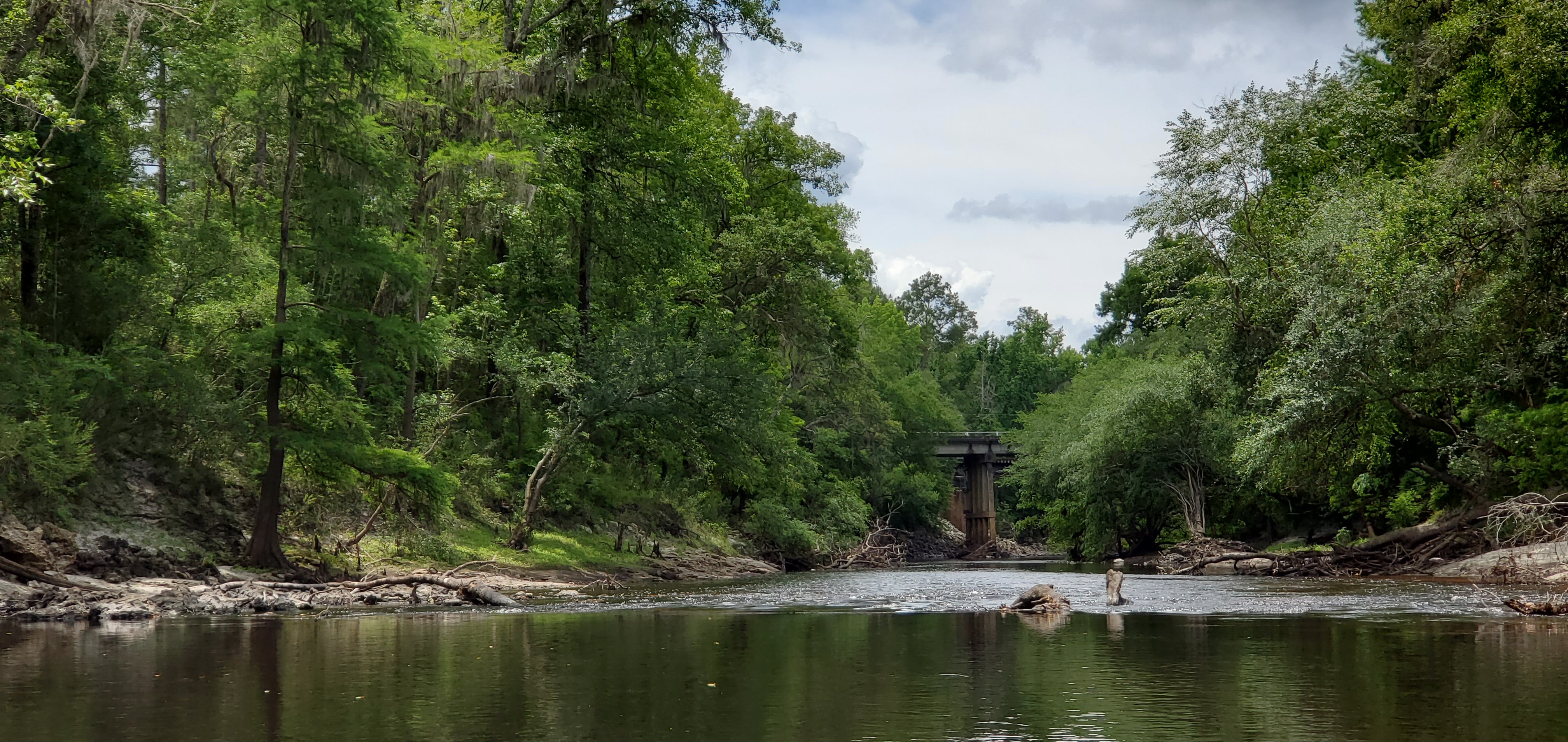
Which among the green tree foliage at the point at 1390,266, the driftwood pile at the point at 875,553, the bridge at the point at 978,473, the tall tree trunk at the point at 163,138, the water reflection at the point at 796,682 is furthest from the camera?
the bridge at the point at 978,473

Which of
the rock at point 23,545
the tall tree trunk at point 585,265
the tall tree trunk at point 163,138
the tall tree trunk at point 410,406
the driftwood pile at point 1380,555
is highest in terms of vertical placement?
the tall tree trunk at point 163,138

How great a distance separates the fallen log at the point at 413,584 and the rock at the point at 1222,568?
74.7 ft

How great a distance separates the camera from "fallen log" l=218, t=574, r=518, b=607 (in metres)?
19.1

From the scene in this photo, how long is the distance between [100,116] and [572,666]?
16.7m

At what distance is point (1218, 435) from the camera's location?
42.5 metres

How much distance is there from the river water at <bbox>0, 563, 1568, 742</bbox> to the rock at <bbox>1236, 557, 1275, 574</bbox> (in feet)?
52.5

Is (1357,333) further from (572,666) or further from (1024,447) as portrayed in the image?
(1024,447)

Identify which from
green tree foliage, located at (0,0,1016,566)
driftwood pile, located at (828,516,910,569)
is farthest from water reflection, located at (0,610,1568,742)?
driftwood pile, located at (828,516,910,569)

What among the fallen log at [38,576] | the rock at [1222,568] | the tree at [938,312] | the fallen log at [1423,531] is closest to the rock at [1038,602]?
the fallen log at [38,576]

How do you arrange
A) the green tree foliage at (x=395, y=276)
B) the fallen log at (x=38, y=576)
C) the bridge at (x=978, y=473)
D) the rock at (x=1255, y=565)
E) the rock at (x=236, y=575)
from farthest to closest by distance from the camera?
the bridge at (x=978, y=473) < the rock at (x=1255, y=565) < the green tree foliage at (x=395, y=276) < the rock at (x=236, y=575) < the fallen log at (x=38, y=576)

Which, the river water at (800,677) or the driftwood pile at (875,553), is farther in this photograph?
the driftwood pile at (875,553)

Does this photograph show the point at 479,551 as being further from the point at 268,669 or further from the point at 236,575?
the point at 268,669

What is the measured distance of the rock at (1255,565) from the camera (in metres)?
32.8

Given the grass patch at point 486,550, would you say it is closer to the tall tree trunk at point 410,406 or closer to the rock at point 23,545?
the tall tree trunk at point 410,406
